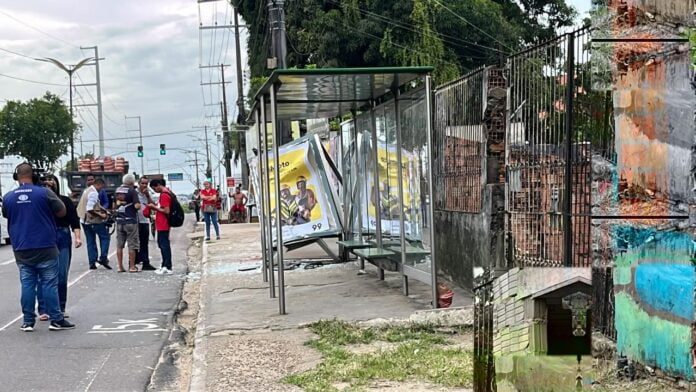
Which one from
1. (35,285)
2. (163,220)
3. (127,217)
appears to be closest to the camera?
(35,285)

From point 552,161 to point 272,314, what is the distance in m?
4.10

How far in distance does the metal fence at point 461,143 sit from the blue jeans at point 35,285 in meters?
4.68

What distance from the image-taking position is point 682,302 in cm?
396

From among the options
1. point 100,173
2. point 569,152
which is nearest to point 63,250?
point 569,152

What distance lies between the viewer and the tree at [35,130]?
2331 inches

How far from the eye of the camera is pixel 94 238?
558 inches

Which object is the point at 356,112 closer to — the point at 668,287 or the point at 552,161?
the point at 552,161

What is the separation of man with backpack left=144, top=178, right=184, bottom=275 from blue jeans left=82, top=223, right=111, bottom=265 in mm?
1171

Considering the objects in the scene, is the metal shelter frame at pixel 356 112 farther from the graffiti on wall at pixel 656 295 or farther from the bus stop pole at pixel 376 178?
the graffiti on wall at pixel 656 295

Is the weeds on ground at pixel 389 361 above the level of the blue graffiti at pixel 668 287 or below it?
below

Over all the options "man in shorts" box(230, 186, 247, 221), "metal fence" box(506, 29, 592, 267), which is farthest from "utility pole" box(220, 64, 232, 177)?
"metal fence" box(506, 29, 592, 267)

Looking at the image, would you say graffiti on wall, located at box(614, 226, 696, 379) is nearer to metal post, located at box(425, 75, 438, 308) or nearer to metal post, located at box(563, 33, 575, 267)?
metal post, located at box(563, 33, 575, 267)

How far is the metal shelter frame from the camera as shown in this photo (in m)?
7.99

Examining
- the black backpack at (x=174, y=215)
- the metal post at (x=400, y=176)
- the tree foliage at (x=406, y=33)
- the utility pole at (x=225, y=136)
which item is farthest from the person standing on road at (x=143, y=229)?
the utility pole at (x=225, y=136)
